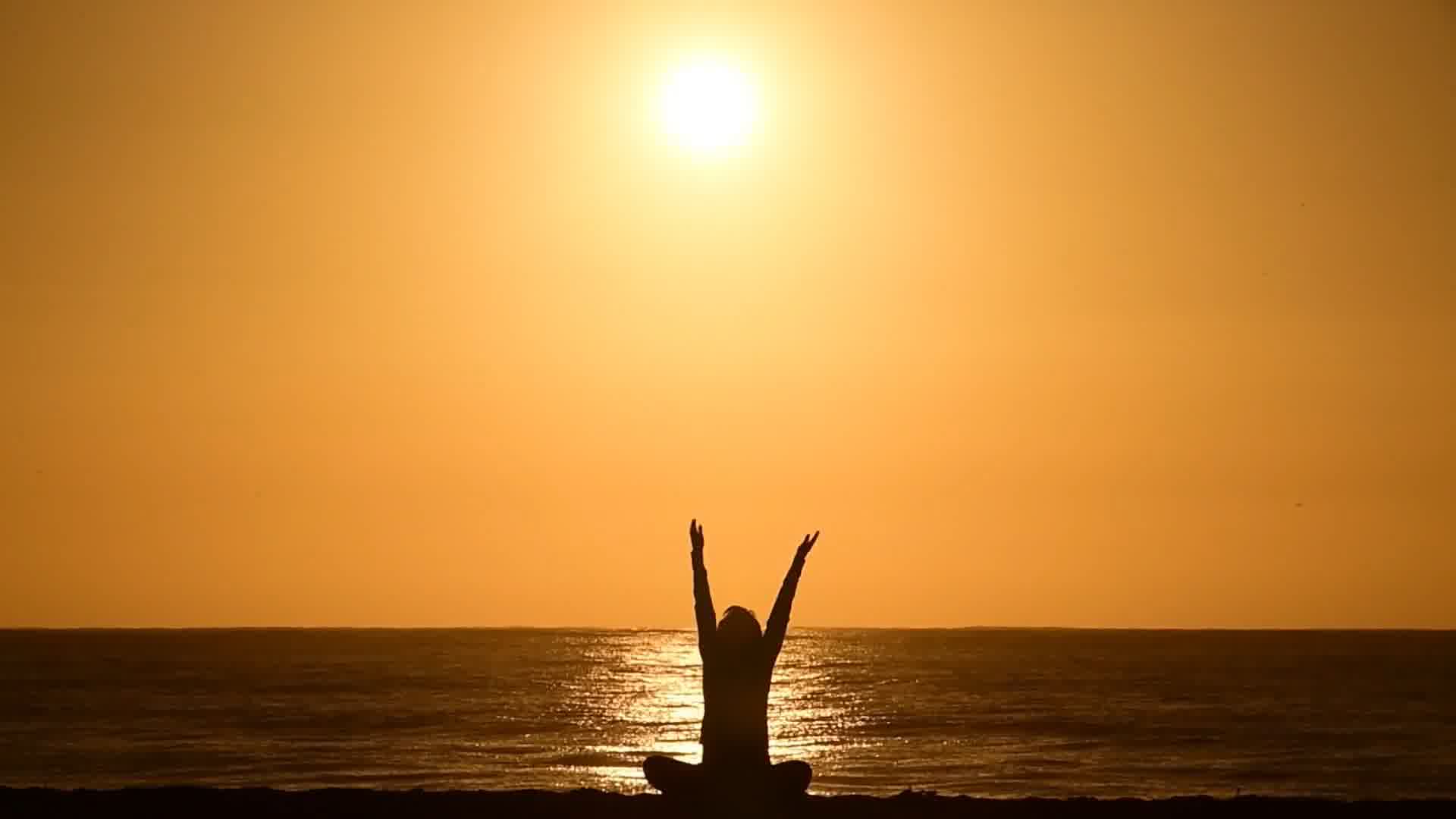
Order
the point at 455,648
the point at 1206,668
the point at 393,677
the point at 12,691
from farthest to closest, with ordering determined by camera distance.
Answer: the point at 455,648 < the point at 1206,668 < the point at 393,677 < the point at 12,691

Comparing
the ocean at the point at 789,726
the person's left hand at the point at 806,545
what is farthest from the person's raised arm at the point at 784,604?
the ocean at the point at 789,726

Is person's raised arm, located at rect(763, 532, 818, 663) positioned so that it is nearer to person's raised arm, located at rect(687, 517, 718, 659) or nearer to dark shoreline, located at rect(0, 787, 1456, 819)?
person's raised arm, located at rect(687, 517, 718, 659)

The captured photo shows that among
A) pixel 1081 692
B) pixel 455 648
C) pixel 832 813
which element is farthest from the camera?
pixel 455 648

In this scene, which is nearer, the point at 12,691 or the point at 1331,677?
the point at 12,691

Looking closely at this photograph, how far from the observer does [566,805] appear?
48.9 feet

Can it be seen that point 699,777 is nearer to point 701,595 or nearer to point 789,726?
point 701,595

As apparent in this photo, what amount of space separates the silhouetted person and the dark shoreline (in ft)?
7.15

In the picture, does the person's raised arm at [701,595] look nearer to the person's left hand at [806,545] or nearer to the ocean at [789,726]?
the person's left hand at [806,545]

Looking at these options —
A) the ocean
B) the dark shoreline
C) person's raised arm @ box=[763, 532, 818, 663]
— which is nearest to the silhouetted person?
person's raised arm @ box=[763, 532, 818, 663]

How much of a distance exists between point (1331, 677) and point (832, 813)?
87.0 m

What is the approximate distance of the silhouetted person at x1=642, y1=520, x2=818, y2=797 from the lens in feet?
35.2

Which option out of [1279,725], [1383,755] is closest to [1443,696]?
[1279,725]

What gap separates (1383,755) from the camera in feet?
137

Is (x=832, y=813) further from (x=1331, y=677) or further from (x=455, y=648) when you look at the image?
(x=455, y=648)
